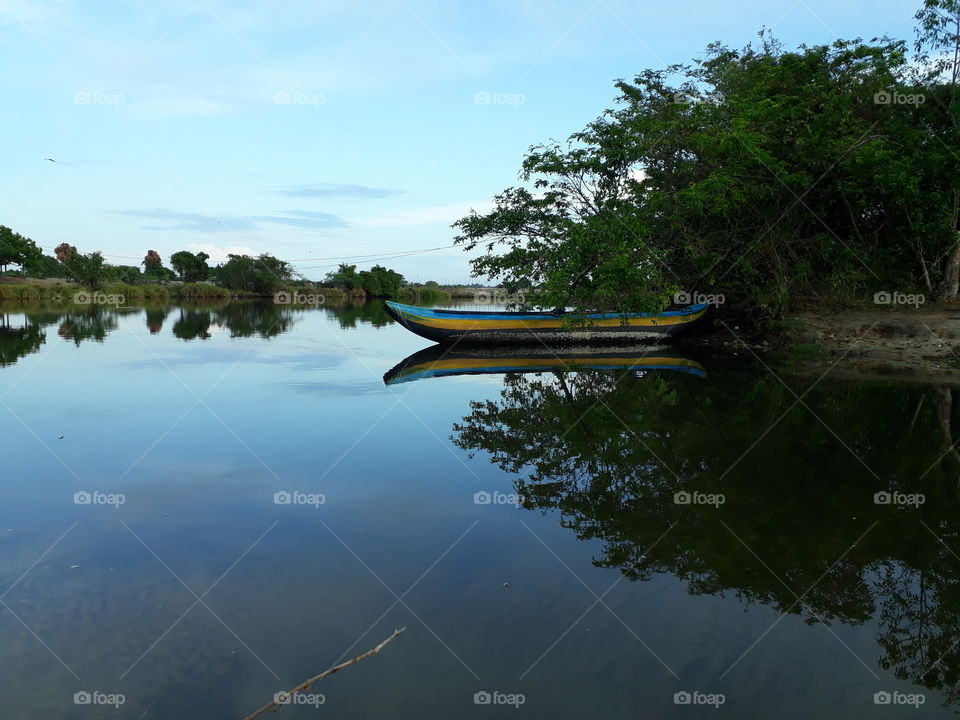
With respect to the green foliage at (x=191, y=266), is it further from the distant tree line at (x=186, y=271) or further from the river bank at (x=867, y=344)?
the river bank at (x=867, y=344)

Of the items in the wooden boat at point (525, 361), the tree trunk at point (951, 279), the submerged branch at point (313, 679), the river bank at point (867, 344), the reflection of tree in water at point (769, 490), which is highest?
the tree trunk at point (951, 279)

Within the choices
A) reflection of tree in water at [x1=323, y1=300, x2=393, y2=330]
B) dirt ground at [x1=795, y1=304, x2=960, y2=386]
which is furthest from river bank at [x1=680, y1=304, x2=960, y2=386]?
reflection of tree in water at [x1=323, y1=300, x2=393, y2=330]

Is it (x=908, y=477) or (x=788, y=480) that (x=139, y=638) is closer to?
(x=788, y=480)

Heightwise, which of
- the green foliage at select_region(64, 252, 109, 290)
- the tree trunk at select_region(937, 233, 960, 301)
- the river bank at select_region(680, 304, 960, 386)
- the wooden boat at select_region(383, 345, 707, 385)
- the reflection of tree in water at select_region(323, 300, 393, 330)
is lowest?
the wooden boat at select_region(383, 345, 707, 385)

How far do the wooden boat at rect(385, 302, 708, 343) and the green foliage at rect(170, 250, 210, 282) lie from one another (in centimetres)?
7998

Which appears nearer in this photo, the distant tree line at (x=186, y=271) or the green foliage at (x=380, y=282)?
the distant tree line at (x=186, y=271)

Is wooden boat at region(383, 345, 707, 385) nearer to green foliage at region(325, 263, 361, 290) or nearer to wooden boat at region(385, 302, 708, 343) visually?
wooden boat at region(385, 302, 708, 343)

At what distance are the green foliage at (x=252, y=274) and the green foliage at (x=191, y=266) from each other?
808 centimetres

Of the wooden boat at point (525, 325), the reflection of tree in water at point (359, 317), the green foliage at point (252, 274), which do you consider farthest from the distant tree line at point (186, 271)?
the wooden boat at point (525, 325)

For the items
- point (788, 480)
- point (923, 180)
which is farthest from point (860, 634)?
point (923, 180)

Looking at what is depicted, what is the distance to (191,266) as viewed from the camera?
95.5 m

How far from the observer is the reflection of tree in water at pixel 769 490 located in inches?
213

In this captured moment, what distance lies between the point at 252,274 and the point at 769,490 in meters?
85.3

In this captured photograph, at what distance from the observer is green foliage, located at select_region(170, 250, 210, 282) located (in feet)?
312
